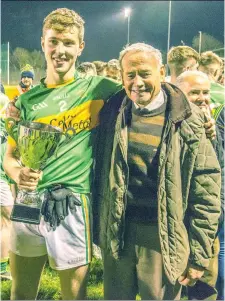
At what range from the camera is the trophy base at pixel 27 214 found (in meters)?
3.16

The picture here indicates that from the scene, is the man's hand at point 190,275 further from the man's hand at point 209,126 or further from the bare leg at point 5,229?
the bare leg at point 5,229

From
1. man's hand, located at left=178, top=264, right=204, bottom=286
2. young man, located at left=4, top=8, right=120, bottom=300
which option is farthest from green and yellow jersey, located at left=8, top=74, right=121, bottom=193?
man's hand, located at left=178, top=264, right=204, bottom=286

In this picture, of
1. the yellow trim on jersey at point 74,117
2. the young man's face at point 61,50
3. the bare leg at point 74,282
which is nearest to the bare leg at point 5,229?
the bare leg at point 74,282

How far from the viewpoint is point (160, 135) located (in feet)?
10.0

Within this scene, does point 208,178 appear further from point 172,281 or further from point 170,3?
point 170,3

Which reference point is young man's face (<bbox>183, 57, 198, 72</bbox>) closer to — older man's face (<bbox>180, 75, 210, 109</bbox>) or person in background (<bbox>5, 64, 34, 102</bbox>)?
older man's face (<bbox>180, 75, 210, 109</bbox>)

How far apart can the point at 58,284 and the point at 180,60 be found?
171cm

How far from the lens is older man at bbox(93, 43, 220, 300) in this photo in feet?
10.0

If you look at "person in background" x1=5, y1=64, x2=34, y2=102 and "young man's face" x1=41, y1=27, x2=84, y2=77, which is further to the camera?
"person in background" x1=5, y1=64, x2=34, y2=102

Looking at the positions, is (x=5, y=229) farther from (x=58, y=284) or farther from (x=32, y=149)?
(x=32, y=149)

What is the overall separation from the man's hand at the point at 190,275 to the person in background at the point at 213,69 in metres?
1.07

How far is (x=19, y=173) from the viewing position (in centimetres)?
317

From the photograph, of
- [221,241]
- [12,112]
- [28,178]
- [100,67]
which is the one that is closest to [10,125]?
[12,112]

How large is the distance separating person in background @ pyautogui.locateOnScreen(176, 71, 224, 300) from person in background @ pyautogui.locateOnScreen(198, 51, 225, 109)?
66mm
